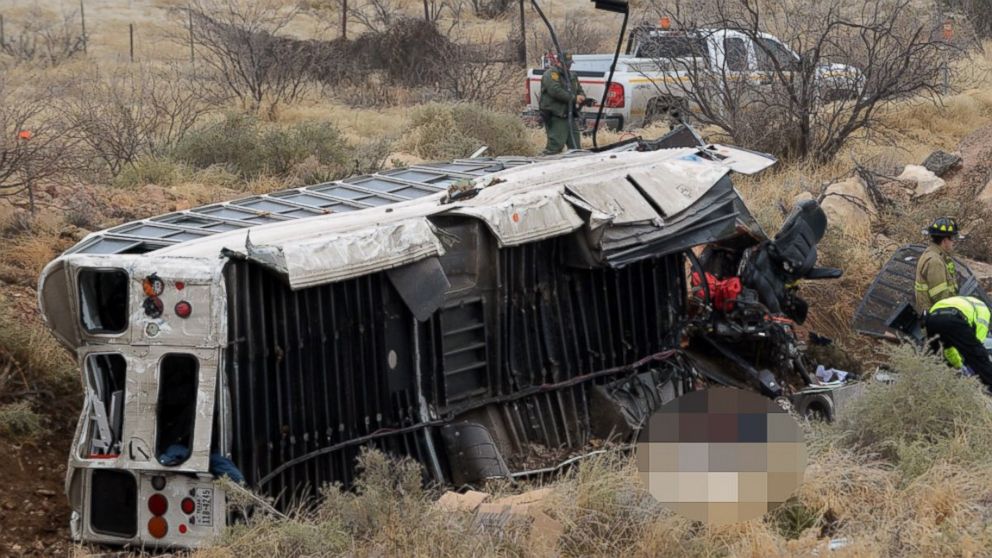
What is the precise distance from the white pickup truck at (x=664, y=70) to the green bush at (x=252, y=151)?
→ 3.56m

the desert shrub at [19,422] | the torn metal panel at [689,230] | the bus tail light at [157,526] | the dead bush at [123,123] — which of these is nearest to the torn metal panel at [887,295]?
the torn metal panel at [689,230]

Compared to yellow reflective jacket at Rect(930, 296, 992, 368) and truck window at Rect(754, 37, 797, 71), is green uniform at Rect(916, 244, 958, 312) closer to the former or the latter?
yellow reflective jacket at Rect(930, 296, 992, 368)

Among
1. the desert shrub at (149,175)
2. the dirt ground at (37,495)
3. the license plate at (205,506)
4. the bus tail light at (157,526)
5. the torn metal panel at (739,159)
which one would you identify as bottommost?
the dirt ground at (37,495)

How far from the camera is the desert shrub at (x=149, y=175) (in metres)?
13.5

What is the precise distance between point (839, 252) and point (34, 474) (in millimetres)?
7888

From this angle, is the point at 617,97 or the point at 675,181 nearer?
the point at 675,181

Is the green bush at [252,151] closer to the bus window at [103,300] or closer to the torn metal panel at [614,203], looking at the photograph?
the torn metal panel at [614,203]

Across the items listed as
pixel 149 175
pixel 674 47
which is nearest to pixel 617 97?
pixel 674 47

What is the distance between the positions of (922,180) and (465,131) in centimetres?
575

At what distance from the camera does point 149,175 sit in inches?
539

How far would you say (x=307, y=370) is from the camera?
683 centimetres

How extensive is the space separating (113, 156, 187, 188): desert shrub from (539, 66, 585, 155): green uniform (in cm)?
448

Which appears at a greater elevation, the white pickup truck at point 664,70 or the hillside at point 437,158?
the white pickup truck at point 664,70

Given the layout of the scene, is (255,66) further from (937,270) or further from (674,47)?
(937,270)
